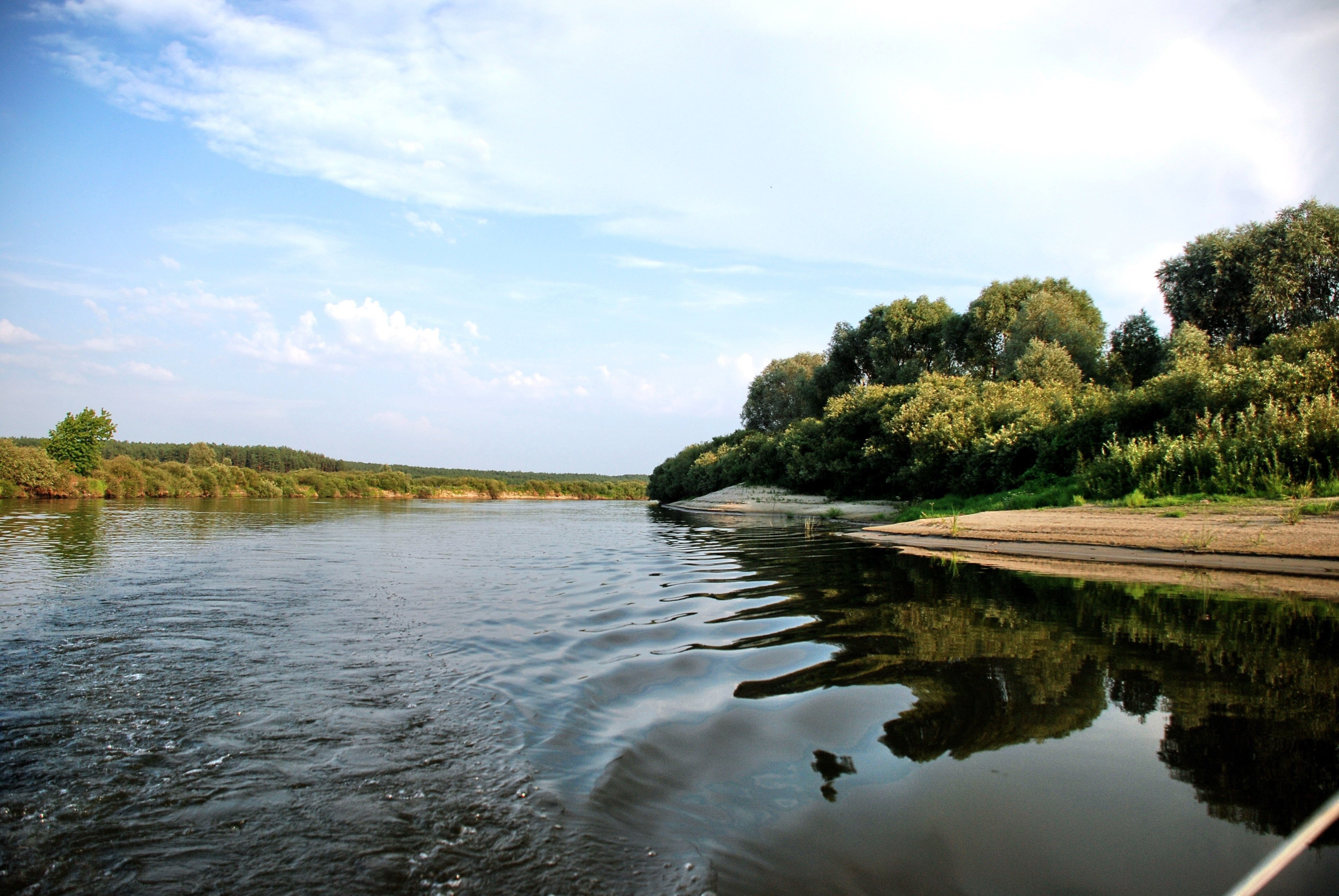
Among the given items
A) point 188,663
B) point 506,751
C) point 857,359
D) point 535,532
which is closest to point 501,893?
point 506,751

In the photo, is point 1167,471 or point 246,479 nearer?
point 1167,471

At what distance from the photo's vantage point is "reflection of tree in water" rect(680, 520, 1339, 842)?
4.05 m

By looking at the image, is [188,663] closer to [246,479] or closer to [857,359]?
[857,359]

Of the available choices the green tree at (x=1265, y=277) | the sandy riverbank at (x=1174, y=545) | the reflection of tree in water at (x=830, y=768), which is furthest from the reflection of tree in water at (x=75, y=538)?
the green tree at (x=1265, y=277)

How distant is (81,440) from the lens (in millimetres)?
71250

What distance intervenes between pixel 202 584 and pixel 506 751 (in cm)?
1103

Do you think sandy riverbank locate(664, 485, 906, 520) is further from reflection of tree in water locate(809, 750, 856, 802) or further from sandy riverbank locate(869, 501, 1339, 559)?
reflection of tree in water locate(809, 750, 856, 802)

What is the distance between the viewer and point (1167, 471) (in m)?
18.7

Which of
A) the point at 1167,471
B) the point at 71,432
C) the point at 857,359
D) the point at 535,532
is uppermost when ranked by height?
the point at 857,359

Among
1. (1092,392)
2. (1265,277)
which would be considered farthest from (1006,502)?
(1265,277)

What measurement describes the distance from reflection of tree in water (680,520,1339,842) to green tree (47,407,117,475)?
86346 millimetres

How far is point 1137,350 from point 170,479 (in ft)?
305

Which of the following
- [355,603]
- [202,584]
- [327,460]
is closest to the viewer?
[355,603]

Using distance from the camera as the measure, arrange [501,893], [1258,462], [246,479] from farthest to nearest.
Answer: [246,479] → [1258,462] → [501,893]
